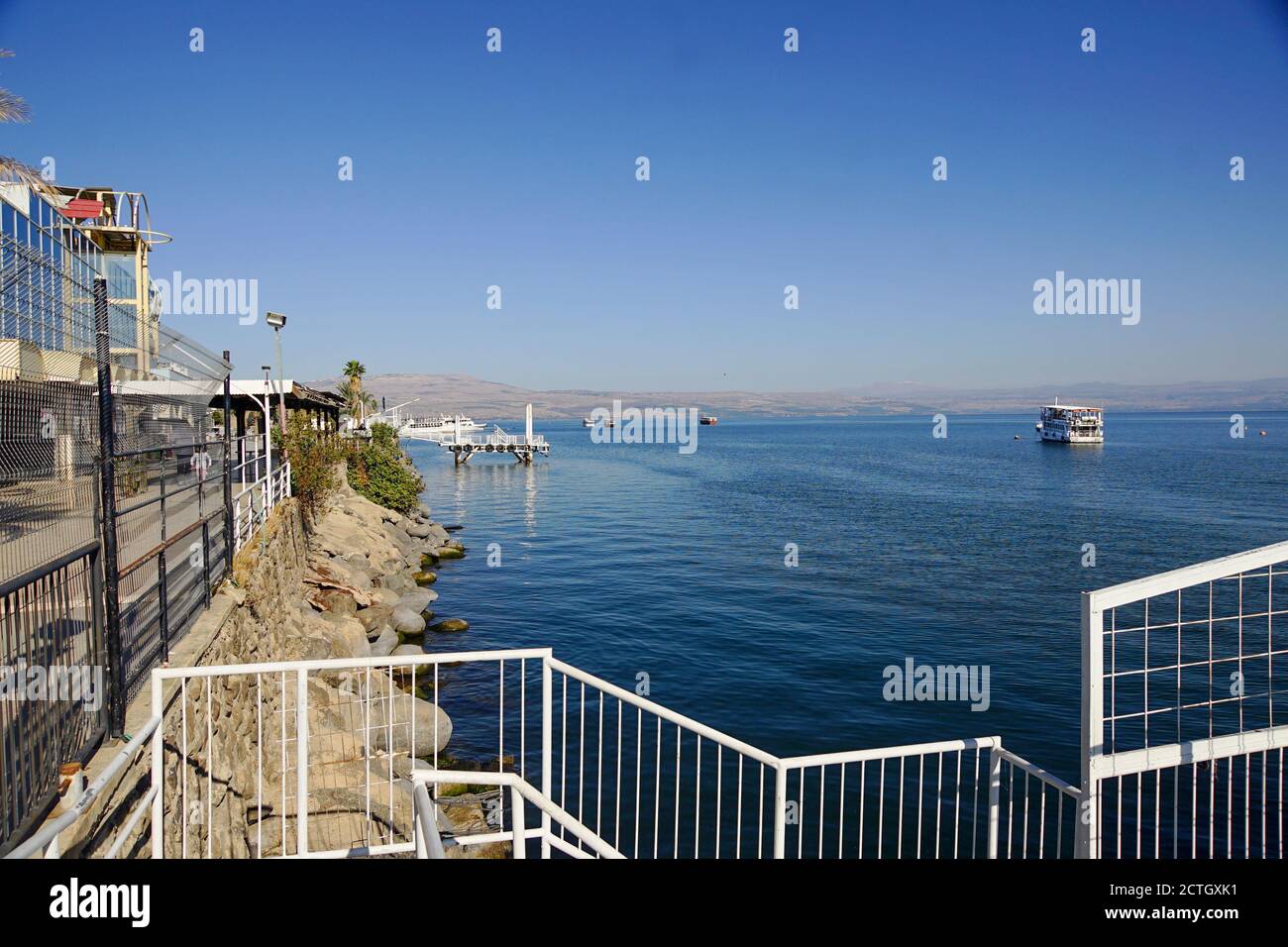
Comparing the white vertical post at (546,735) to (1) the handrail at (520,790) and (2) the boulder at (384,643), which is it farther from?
(2) the boulder at (384,643)

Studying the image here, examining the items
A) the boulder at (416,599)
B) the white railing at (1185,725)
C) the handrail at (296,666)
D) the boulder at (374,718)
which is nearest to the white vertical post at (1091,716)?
the white railing at (1185,725)

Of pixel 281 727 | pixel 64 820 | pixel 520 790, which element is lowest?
pixel 281 727

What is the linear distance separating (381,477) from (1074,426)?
303ft

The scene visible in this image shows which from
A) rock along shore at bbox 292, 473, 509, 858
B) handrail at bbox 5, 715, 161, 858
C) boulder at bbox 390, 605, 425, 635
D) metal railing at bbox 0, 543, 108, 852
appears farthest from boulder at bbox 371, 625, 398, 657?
handrail at bbox 5, 715, 161, 858

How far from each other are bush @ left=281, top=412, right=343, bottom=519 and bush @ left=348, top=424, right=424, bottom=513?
34.1 feet

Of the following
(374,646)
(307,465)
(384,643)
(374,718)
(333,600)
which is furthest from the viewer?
(307,465)

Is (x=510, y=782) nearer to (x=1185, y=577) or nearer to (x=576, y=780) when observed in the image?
(x=1185, y=577)

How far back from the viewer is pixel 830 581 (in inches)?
1101

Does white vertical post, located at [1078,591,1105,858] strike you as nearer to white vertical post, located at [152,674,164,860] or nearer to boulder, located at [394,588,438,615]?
white vertical post, located at [152,674,164,860]

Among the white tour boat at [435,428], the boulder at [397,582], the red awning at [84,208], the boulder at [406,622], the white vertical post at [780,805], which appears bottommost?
the boulder at [406,622]

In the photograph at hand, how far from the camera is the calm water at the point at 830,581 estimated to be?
1719cm

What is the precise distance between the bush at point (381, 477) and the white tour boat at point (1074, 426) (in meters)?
89.6

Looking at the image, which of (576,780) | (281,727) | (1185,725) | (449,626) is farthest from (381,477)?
(281,727)

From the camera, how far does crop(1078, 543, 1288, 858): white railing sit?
14.9ft
